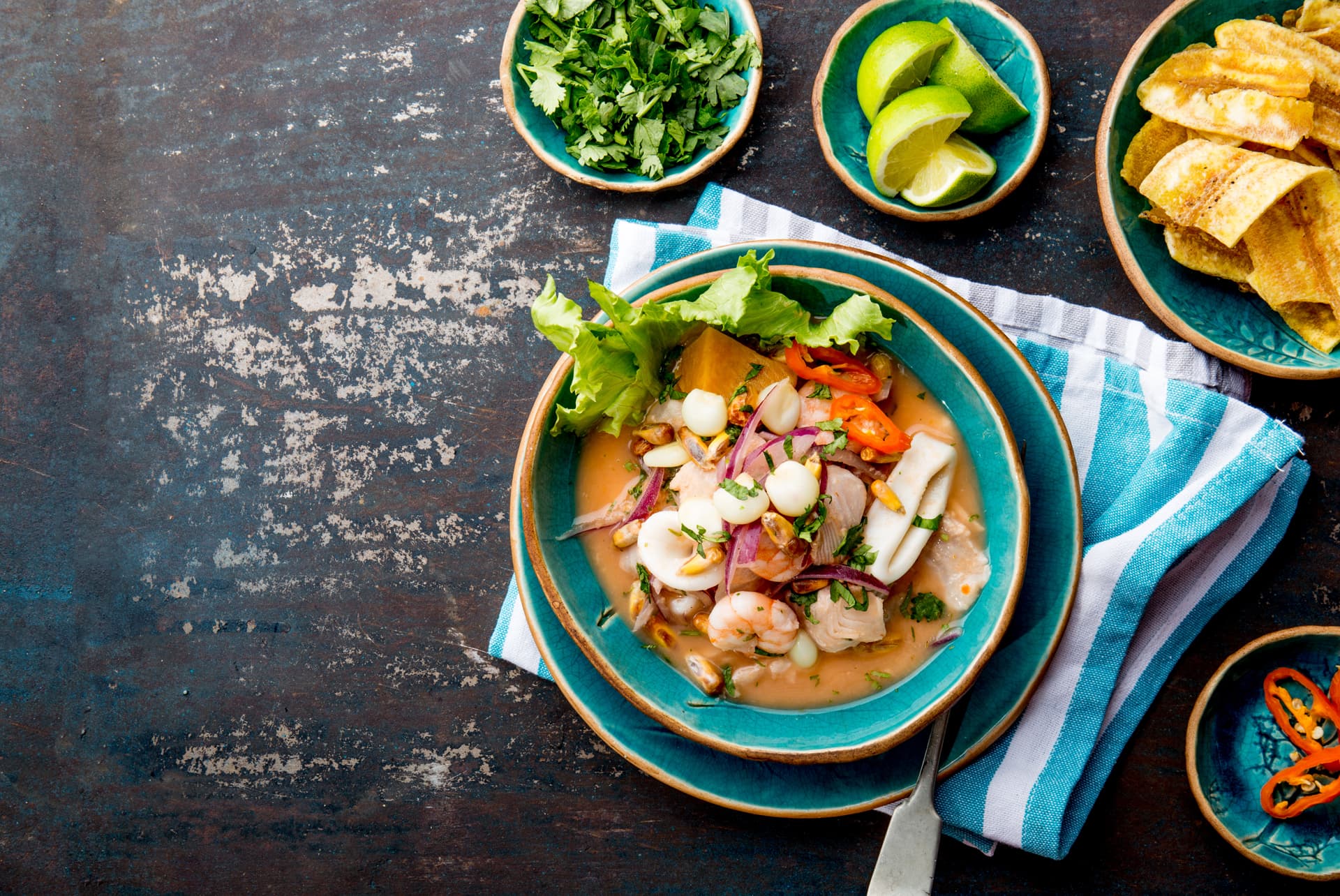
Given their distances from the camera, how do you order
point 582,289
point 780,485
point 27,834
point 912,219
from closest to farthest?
point 780,485, point 912,219, point 582,289, point 27,834

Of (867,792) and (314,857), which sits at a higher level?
(867,792)

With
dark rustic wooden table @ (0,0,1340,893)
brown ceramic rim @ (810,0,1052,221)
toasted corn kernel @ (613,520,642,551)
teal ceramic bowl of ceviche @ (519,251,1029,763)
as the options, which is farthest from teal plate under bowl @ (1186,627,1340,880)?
toasted corn kernel @ (613,520,642,551)

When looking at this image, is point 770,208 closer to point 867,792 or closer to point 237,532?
point 867,792

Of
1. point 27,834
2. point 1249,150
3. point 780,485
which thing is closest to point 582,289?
point 780,485

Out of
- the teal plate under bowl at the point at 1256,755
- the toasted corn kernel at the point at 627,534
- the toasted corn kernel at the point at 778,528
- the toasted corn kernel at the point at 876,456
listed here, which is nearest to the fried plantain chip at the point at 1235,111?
the toasted corn kernel at the point at 876,456

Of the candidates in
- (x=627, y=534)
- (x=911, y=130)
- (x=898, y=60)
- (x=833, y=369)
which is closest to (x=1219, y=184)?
(x=911, y=130)

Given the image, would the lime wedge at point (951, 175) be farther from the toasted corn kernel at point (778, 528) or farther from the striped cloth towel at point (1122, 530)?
the toasted corn kernel at point (778, 528)

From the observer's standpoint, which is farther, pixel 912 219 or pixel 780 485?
pixel 912 219
